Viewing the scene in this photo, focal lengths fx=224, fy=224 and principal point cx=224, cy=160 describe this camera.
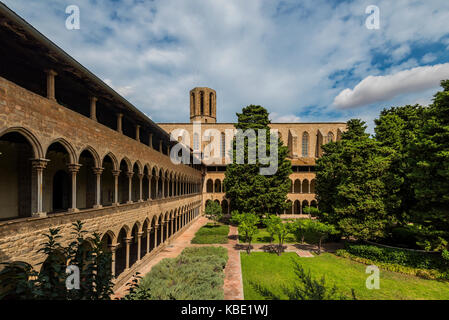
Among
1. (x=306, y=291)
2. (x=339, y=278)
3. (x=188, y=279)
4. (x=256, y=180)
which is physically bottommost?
(x=339, y=278)

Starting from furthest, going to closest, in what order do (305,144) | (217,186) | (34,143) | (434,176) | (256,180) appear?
(305,144) → (217,186) → (256,180) → (434,176) → (34,143)

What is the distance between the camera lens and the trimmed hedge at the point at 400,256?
1432 centimetres

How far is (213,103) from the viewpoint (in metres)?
56.6

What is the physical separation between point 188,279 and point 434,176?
15.9m

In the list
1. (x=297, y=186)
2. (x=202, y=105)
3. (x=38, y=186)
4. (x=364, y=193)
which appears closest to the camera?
(x=38, y=186)

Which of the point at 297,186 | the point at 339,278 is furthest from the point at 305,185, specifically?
the point at 339,278

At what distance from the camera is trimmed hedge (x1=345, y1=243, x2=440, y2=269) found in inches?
564

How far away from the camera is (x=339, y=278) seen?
1368 centimetres

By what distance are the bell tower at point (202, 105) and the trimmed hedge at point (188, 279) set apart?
42.7 m

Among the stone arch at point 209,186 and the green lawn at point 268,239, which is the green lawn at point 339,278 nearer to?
the green lawn at point 268,239

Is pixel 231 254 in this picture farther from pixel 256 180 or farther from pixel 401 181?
pixel 401 181

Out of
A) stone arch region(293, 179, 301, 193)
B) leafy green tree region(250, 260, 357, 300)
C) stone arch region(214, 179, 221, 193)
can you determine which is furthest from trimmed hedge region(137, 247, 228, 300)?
stone arch region(293, 179, 301, 193)

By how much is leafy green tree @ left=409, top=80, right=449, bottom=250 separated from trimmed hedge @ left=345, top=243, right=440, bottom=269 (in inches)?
46.1

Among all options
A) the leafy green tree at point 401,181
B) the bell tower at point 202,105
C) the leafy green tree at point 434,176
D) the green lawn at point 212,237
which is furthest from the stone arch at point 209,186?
the leafy green tree at point 434,176
